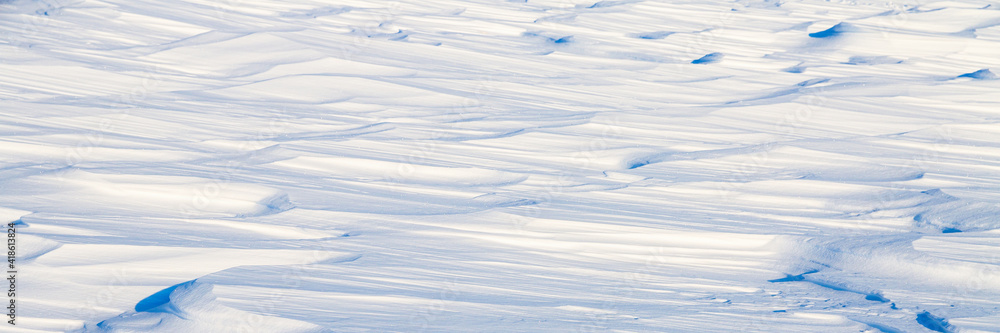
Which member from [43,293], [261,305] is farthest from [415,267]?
[43,293]

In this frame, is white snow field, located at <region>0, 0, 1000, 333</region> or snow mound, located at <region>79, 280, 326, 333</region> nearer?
snow mound, located at <region>79, 280, 326, 333</region>

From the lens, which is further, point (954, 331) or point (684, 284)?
point (684, 284)

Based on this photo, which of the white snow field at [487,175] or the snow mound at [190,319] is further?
the white snow field at [487,175]

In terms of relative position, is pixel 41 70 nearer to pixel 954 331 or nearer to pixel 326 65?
pixel 326 65

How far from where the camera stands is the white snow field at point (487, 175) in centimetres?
212

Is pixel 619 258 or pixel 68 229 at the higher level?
pixel 68 229

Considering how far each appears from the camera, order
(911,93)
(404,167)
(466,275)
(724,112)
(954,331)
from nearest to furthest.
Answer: (954,331)
(466,275)
(404,167)
(724,112)
(911,93)

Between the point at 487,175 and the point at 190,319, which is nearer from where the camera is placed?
the point at 190,319

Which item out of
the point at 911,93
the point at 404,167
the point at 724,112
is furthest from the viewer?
the point at 911,93

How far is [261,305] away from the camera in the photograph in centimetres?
203

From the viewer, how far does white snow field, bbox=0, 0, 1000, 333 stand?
83.7 inches

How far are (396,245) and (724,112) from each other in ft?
6.66

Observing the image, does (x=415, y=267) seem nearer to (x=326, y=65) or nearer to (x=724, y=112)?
(x=724, y=112)

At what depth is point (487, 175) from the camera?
3119mm
